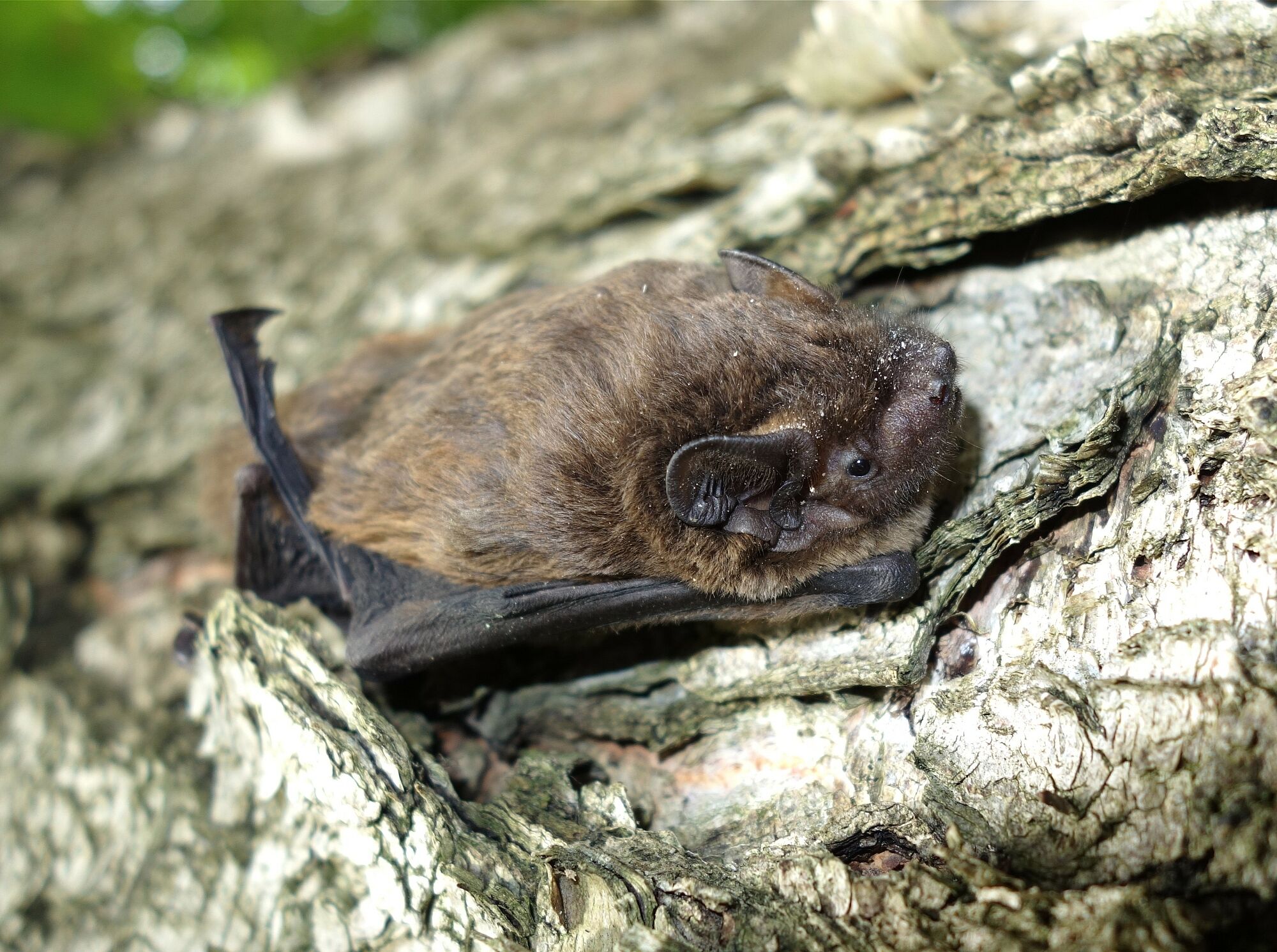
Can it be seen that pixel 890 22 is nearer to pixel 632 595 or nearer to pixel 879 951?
pixel 632 595

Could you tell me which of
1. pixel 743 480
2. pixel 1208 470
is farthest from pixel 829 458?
pixel 1208 470

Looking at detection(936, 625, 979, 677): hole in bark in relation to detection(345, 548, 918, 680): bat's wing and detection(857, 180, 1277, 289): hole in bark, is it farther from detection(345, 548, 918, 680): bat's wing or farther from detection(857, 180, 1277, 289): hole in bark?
detection(857, 180, 1277, 289): hole in bark

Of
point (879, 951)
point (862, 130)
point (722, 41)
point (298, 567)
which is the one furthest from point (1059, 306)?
point (722, 41)

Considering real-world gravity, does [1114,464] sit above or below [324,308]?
below

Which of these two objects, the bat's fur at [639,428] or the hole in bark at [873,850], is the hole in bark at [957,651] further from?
the hole in bark at [873,850]

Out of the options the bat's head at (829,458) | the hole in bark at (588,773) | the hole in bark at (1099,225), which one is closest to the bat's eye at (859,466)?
the bat's head at (829,458)

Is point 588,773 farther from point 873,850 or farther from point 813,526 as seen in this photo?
point 813,526
